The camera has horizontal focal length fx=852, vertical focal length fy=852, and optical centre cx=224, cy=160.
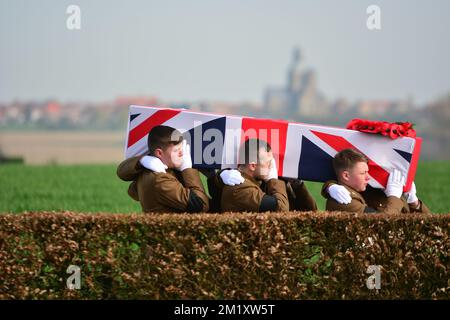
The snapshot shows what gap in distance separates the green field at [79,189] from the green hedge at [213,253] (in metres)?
4.46

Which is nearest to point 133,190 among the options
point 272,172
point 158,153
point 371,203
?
point 158,153

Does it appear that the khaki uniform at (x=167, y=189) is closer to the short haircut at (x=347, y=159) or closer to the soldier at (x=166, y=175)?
the soldier at (x=166, y=175)

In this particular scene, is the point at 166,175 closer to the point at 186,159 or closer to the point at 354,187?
the point at 186,159

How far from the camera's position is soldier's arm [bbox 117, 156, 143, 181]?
679 cm

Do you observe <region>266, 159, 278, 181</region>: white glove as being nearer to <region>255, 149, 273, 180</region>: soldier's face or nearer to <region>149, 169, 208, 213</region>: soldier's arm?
<region>255, 149, 273, 180</region>: soldier's face

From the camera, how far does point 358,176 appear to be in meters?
6.85

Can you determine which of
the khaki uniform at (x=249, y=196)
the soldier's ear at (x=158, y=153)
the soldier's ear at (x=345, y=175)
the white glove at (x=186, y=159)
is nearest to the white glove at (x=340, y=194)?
the soldier's ear at (x=345, y=175)

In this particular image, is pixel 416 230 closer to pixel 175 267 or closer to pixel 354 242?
pixel 354 242

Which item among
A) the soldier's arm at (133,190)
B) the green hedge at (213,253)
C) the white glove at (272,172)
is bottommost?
the green hedge at (213,253)

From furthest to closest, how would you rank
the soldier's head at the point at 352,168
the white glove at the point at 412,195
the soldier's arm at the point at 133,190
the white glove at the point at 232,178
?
the white glove at the point at 412,195, the soldier's arm at the point at 133,190, the soldier's head at the point at 352,168, the white glove at the point at 232,178

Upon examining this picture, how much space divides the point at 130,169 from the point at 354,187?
1818mm

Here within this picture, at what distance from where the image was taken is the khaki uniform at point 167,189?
262 inches
